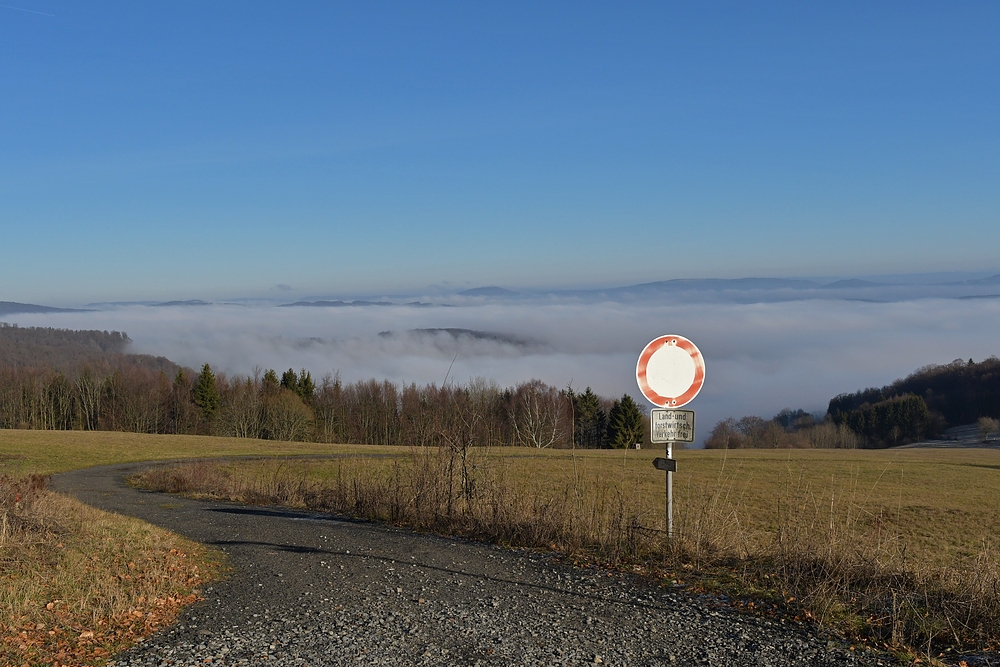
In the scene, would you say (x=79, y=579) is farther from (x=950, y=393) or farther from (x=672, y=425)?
(x=950, y=393)

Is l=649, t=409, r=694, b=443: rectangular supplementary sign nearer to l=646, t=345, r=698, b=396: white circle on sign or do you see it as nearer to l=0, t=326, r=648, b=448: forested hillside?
l=646, t=345, r=698, b=396: white circle on sign

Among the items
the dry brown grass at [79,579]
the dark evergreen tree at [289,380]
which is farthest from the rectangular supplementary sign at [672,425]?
the dark evergreen tree at [289,380]

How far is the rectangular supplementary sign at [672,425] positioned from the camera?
9586 mm

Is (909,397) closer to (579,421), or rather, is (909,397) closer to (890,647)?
(579,421)

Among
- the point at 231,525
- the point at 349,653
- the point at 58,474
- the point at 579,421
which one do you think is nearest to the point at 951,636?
the point at 349,653

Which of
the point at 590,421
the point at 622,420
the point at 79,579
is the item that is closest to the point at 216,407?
the point at 590,421

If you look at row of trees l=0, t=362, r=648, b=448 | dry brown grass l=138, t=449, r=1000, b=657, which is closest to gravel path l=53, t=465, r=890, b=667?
dry brown grass l=138, t=449, r=1000, b=657

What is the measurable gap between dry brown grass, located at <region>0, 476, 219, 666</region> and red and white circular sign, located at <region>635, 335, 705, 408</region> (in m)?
5.70

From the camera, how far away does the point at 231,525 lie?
43.2 ft

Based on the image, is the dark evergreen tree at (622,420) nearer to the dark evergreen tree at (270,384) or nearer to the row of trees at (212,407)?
the row of trees at (212,407)

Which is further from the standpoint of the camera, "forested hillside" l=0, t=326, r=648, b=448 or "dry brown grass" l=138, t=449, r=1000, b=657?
"forested hillside" l=0, t=326, r=648, b=448

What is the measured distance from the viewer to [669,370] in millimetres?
9773

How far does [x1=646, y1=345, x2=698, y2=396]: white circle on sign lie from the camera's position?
9.72 meters

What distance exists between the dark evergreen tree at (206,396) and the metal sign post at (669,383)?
98.9m
